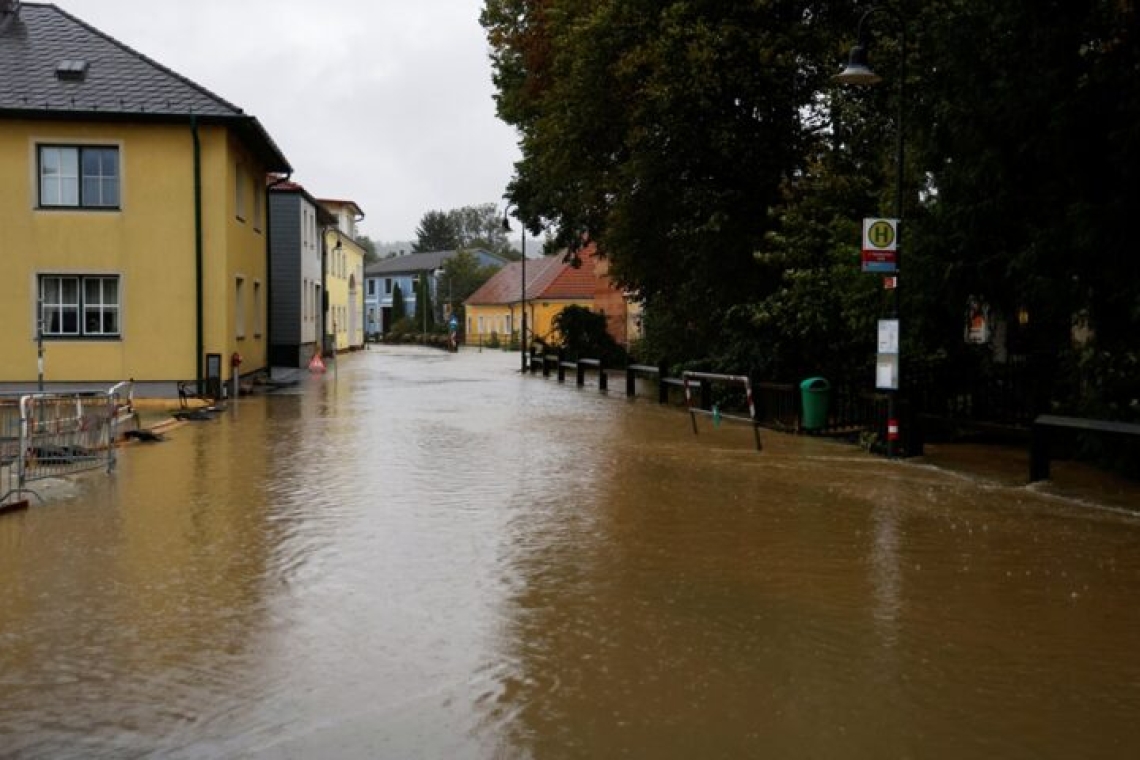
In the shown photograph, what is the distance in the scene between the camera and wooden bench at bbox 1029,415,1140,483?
11.7 meters

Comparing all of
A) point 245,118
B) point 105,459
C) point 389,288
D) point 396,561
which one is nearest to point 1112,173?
point 396,561

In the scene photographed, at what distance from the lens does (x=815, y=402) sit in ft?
59.8

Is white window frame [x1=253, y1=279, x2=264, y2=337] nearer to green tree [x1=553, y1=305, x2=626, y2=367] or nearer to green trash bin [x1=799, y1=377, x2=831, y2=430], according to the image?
green tree [x1=553, y1=305, x2=626, y2=367]

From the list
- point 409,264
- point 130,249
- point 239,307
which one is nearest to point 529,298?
point 409,264

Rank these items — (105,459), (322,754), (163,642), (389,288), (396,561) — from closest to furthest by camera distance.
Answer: (322,754), (163,642), (396,561), (105,459), (389,288)

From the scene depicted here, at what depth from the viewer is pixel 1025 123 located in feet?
42.2

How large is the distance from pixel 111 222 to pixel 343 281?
143 ft

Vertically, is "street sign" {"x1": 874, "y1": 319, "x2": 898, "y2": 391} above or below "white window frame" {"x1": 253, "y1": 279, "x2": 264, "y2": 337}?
below

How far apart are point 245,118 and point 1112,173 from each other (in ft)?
59.8

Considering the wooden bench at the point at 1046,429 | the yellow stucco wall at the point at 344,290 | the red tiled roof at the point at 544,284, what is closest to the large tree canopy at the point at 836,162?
the wooden bench at the point at 1046,429

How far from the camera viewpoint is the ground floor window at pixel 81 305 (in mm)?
25031

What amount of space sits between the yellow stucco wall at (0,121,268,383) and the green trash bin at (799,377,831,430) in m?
13.6

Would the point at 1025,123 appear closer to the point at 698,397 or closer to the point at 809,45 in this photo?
the point at 809,45

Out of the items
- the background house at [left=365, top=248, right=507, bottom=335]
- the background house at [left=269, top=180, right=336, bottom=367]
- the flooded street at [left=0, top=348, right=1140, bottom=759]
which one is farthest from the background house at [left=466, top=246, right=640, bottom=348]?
the flooded street at [left=0, top=348, right=1140, bottom=759]
